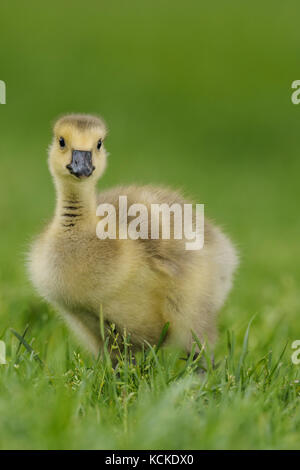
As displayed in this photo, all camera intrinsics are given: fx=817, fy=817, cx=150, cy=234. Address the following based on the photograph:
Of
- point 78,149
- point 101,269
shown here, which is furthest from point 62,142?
point 101,269

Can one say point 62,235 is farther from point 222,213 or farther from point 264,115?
point 264,115

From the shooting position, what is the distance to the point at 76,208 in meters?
3.25

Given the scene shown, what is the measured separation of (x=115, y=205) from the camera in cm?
335

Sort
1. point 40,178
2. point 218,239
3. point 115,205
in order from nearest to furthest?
1. point 115,205
2. point 218,239
3. point 40,178

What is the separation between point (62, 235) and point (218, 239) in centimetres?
74

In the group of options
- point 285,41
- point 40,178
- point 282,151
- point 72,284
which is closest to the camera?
point 72,284

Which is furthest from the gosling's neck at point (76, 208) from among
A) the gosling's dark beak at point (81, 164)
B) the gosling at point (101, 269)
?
the gosling's dark beak at point (81, 164)

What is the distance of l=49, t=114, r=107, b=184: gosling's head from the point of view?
3.10m

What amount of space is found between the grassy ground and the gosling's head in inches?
21.8

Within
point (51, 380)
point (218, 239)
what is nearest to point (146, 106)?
point (218, 239)

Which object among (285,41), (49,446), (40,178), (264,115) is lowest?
(49,446)

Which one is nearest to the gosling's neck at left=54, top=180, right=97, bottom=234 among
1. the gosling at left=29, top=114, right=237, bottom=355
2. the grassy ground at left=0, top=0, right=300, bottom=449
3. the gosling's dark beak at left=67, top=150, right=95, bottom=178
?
the gosling at left=29, top=114, right=237, bottom=355

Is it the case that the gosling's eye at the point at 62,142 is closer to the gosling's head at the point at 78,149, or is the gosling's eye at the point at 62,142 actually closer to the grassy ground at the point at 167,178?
the gosling's head at the point at 78,149

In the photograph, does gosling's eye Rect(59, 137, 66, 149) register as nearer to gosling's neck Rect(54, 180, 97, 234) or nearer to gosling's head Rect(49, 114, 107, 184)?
gosling's head Rect(49, 114, 107, 184)
